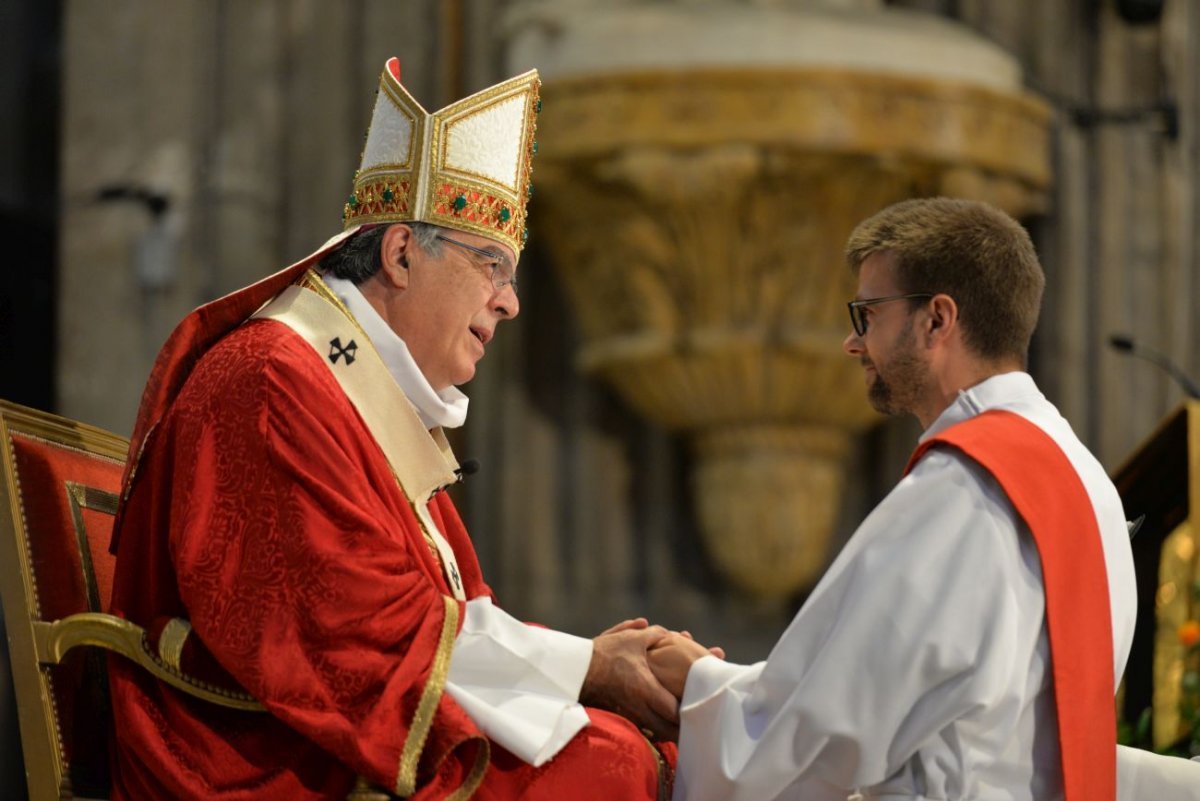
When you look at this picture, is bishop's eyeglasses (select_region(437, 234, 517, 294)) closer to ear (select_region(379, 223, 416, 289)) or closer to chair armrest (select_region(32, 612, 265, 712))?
ear (select_region(379, 223, 416, 289))

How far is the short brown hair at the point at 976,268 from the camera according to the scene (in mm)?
2930

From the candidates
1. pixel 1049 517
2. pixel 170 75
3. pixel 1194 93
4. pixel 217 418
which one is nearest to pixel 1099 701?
pixel 1049 517

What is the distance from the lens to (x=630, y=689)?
3109 mm

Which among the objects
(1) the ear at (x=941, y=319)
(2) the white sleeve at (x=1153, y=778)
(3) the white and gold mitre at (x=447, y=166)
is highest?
(3) the white and gold mitre at (x=447, y=166)

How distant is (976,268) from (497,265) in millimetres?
881

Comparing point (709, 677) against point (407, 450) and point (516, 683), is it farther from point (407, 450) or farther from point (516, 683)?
point (407, 450)

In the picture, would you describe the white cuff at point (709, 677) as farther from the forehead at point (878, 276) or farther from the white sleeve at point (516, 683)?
the forehead at point (878, 276)

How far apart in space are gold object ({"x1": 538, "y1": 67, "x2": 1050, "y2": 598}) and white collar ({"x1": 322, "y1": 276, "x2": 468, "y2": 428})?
103 inches

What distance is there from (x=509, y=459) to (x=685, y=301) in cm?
83

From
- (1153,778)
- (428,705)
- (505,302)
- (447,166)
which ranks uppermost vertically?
(447,166)

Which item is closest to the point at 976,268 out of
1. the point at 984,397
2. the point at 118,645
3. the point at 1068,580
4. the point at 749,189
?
the point at 984,397

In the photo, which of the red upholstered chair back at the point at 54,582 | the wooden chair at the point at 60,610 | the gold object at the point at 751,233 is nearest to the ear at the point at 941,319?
the wooden chair at the point at 60,610

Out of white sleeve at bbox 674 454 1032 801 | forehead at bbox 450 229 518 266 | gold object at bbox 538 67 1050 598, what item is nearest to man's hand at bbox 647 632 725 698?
white sleeve at bbox 674 454 1032 801

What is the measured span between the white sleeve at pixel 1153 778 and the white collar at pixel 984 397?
0.58m
